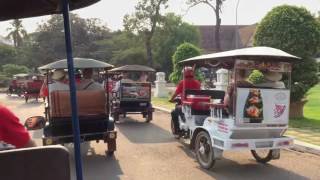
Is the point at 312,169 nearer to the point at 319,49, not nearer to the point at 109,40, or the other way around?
the point at 319,49

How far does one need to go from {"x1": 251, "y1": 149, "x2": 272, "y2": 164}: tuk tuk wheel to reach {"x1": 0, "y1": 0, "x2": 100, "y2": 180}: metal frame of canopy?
551cm

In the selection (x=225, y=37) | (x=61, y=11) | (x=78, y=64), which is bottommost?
(x=78, y=64)

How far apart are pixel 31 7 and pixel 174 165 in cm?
517

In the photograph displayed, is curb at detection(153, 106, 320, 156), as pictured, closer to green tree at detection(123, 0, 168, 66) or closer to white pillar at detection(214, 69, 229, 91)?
white pillar at detection(214, 69, 229, 91)

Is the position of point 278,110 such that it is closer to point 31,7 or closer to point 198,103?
point 198,103

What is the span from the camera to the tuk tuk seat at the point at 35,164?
297cm

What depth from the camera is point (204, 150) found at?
27.4 ft

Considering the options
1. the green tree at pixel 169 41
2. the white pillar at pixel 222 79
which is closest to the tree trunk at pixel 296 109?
the white pillar at pixel 222 79

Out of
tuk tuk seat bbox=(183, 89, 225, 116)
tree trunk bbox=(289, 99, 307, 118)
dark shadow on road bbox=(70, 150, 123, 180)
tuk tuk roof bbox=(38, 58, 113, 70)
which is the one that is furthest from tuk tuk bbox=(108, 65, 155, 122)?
dark shadow on road bbox=(70, 150, 123, 180)

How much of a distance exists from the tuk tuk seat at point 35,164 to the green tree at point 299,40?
12.3 meters

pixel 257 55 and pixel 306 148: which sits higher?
pixel 257 55

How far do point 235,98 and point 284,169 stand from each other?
166 centimetres

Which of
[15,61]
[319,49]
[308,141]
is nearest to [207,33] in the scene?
[15,61]

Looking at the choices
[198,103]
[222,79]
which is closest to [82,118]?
[198,103]
